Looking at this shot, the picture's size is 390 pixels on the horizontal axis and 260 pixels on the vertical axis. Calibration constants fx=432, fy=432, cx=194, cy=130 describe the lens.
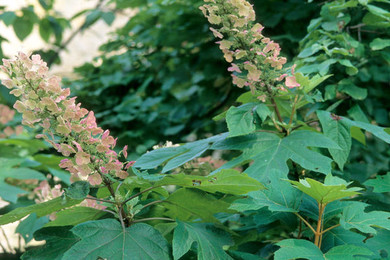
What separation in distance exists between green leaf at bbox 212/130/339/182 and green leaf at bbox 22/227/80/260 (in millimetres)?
409

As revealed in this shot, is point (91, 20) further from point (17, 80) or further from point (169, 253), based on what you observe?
point (169, 253)

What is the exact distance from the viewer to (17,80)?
0.87m

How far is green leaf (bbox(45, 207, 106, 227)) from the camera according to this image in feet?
3.20

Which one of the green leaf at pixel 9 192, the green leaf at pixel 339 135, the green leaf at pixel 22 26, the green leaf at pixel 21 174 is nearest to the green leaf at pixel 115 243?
the green leaf at pixel 339 135

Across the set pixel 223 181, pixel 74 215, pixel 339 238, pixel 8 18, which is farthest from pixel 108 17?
pixel 339 238

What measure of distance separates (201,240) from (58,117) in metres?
0.39

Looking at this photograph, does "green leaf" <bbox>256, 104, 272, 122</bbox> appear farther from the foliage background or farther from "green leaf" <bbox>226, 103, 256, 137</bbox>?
the foliage background

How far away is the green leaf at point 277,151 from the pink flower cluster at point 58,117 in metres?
0.32

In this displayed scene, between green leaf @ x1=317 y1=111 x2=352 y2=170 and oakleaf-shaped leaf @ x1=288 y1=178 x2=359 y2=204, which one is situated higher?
oakleaf-shaped leaf @ x1=288 y1=178 x2=359 y2=204

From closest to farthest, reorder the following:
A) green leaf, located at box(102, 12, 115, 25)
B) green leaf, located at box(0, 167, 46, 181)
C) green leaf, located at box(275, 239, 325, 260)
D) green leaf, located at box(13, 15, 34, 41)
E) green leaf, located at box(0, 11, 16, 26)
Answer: green leaf, located at box(275, 239, 325, 260) < green leaf, located at box(0, 167, 46, 181) < green leaf, located at box(0, 11, 16, 26) < green leaf, located at box(102, 12, 115, 25) < green leaf, located at box(13, 15, 34, 41)

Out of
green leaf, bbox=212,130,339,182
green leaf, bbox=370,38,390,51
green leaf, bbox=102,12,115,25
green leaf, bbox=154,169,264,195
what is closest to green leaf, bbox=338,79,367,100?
green leaf, bbox=370,38,390,51

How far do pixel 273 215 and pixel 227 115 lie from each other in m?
0.26

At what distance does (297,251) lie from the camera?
0.78 m

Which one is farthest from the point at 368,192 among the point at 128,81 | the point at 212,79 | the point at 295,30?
the point at 128,81
